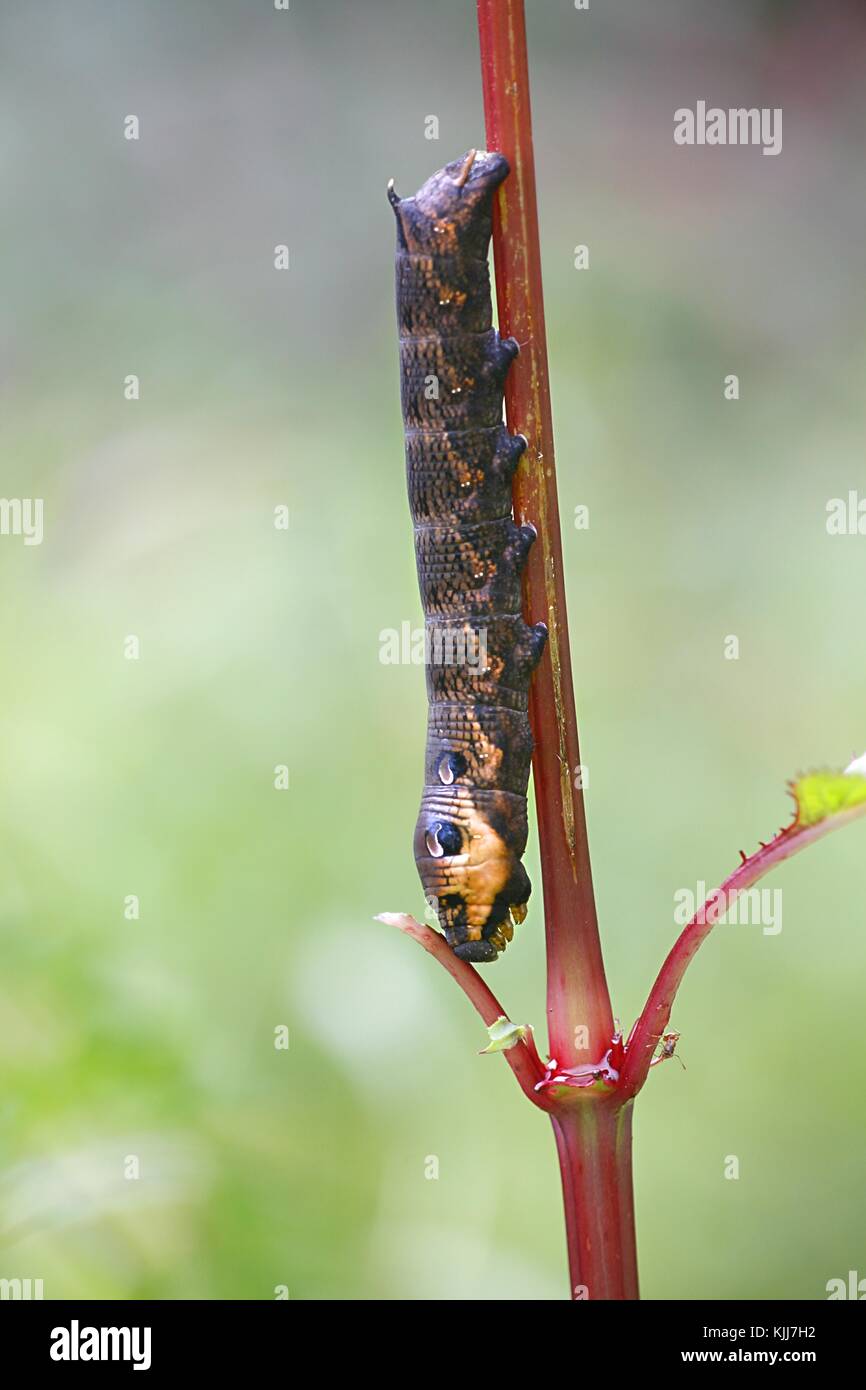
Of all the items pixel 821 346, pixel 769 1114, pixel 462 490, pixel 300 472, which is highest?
pixel 821 346

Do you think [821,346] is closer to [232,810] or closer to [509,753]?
[232,810]

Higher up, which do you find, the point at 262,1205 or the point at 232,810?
the point at 232,810

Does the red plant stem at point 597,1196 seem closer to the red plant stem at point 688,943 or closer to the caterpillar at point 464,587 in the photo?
the red plant stem at point 688,943

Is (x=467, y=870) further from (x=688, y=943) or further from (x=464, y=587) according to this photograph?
(x=688, y=943)

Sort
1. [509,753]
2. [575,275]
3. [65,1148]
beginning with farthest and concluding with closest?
[575,275], [65,1148], [509,753]

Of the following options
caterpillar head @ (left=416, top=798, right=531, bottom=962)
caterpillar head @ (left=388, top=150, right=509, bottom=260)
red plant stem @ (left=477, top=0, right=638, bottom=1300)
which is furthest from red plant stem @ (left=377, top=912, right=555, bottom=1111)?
caterpillar head @ (left=388, top=150, right=509, bottom=260)

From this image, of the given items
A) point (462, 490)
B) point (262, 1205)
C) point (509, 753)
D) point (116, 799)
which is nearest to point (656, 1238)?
point (262, 1205)

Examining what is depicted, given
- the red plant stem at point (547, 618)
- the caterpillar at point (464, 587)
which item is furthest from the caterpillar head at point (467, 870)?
the red plant stem at point (547, 618)

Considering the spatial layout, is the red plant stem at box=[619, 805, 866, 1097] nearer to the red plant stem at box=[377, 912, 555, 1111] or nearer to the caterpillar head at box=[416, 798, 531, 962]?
the red plant stem at box=[377, 912, 555, 1111]
